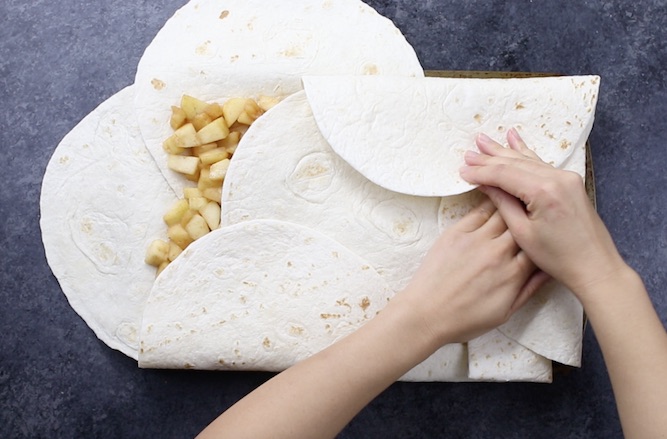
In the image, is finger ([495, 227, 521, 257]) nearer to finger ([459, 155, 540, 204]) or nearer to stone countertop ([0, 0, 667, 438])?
finger ([459, 155, 540, 204])

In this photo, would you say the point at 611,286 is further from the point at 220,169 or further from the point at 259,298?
the point at 220,169

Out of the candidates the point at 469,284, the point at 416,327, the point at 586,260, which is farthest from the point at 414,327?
the point at 586,260

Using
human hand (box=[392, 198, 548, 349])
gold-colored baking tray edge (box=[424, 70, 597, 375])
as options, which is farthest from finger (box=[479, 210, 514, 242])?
gold-colored baking tray edge (box=[424, 70, 597, 375])

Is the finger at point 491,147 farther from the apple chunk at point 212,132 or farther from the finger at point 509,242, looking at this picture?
the apple chunk at point 212,132

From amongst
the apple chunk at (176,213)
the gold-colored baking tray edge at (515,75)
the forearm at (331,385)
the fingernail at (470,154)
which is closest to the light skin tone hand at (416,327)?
the forearm at (331,385)

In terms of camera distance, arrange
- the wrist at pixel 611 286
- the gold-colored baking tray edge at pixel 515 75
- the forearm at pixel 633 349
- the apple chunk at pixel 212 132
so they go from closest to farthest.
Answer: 1. the forearm at pixel 633 349
2. the wrist at pixel 611 286
3. the apple chunk at pixel 212 132
4. the gold-colored baking tray edge at pixel 515 75
